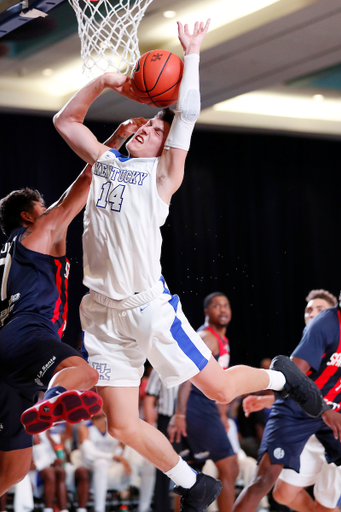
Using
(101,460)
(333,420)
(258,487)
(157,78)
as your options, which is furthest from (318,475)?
(157,78)

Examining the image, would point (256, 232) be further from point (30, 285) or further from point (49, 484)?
point (30, 285)

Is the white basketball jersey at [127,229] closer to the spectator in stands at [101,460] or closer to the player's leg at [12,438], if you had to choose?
the player's leg at [12,438]

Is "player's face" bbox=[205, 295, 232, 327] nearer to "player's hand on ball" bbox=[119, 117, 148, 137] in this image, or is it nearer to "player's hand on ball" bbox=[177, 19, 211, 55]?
"player's hand on ball" bbox=[119, 117, 148, 137]

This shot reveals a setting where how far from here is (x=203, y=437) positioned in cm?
653

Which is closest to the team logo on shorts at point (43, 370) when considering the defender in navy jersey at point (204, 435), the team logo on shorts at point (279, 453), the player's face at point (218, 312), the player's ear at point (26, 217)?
the player's ear at point (26, 217)

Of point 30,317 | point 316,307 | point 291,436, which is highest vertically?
point 30,317

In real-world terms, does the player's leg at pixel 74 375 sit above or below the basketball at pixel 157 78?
below

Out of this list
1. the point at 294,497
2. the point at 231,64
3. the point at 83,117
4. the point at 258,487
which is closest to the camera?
the point at 83,117

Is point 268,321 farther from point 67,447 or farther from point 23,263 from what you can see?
point 23,263

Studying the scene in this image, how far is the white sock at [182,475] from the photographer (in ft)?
13.1

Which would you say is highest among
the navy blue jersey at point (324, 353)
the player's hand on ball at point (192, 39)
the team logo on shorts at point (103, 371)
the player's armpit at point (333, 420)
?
the player's hand on ball at point (192, 39)

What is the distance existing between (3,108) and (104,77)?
574 cm

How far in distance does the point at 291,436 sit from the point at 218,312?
1.91 meters

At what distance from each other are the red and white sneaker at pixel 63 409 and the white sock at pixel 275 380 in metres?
1.47
